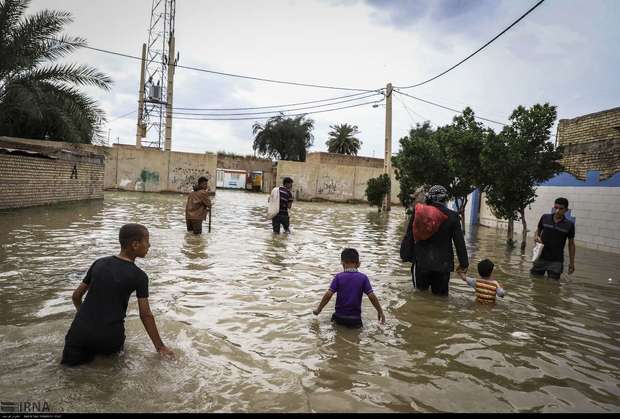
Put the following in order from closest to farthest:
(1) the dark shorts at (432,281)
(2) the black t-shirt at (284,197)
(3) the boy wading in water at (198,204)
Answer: (1) the dark shorts at (432,281) → (3) the boy wading in water at (198,204) → (2) the black t-shirt at (284,197)

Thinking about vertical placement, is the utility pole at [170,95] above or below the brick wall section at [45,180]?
above

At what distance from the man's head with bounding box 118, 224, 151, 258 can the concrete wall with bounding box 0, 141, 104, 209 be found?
43.4ft

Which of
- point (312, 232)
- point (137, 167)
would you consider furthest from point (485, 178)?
point (137, 167)

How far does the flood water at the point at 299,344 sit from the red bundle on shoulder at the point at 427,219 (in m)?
1.02

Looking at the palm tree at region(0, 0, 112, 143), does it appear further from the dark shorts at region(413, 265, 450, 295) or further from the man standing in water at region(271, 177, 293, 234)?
the dark shorts at region(413, 265, 450, 295)

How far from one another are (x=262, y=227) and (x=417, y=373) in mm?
10796

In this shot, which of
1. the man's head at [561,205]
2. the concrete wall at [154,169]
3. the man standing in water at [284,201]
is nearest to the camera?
the man's head at [561,205]

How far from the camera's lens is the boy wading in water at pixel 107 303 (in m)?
3.46

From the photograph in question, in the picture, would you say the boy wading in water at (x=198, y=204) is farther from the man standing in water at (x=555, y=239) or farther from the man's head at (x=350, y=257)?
the man standing in water at (x=555, y=239)

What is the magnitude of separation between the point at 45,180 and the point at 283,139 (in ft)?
147

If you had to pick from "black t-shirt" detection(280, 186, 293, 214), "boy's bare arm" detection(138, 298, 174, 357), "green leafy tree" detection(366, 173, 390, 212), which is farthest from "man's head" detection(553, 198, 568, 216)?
"green leafy tree" detection(366, 173, 390, 212)

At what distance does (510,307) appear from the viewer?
6.40 metres

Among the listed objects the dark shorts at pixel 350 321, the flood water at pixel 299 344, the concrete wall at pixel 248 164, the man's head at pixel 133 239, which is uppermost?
the concrete wall at pixel 248 164

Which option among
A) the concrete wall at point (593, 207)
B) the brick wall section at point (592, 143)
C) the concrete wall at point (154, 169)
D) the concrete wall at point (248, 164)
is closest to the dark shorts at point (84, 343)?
the concrete wall at point (593, 207)
